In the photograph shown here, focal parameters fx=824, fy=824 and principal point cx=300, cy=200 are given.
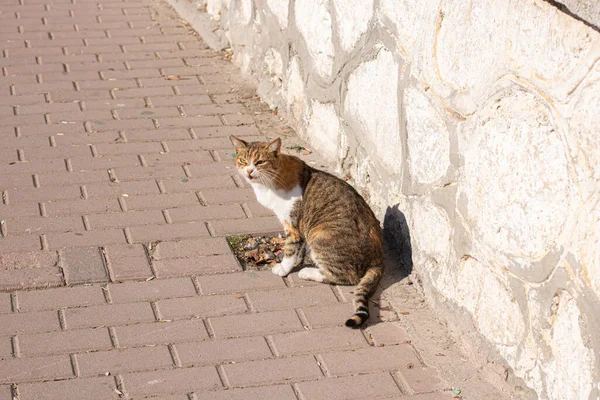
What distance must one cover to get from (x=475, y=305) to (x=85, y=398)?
180cm

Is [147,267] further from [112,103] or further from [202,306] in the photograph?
[112,103]

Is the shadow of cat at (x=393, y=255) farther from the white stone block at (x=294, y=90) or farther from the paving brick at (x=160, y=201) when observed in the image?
the white stone block at (x=294, y=90)

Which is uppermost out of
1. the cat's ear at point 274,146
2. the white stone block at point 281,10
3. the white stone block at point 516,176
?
the white stone block at point 516,176

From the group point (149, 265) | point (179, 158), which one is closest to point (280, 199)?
point (149, 265)

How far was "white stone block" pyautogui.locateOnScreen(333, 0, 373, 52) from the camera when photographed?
484cm

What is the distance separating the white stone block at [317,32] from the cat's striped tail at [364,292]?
161 cm

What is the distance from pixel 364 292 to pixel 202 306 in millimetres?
837

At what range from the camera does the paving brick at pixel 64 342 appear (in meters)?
3.82

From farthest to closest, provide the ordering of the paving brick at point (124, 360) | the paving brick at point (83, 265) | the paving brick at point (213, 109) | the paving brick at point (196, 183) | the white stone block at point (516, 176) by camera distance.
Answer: the paving brick at point (213, 109) < the paving brick at point (196, 183) < the paving brick at point (83, 265) < the paving brick at point (124, 360) < the white stone block at point (516, 176)

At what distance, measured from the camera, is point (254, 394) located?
3615 millimetres

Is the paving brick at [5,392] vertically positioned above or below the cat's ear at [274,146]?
below

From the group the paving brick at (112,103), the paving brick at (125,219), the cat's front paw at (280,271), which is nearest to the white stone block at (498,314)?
the cat's front paw at (280,271)

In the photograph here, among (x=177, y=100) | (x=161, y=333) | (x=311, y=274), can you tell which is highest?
(x=311, y=274)

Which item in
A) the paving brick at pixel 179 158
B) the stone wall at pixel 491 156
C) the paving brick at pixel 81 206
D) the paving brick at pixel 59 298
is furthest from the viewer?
the paving brick at pixel 179 158
